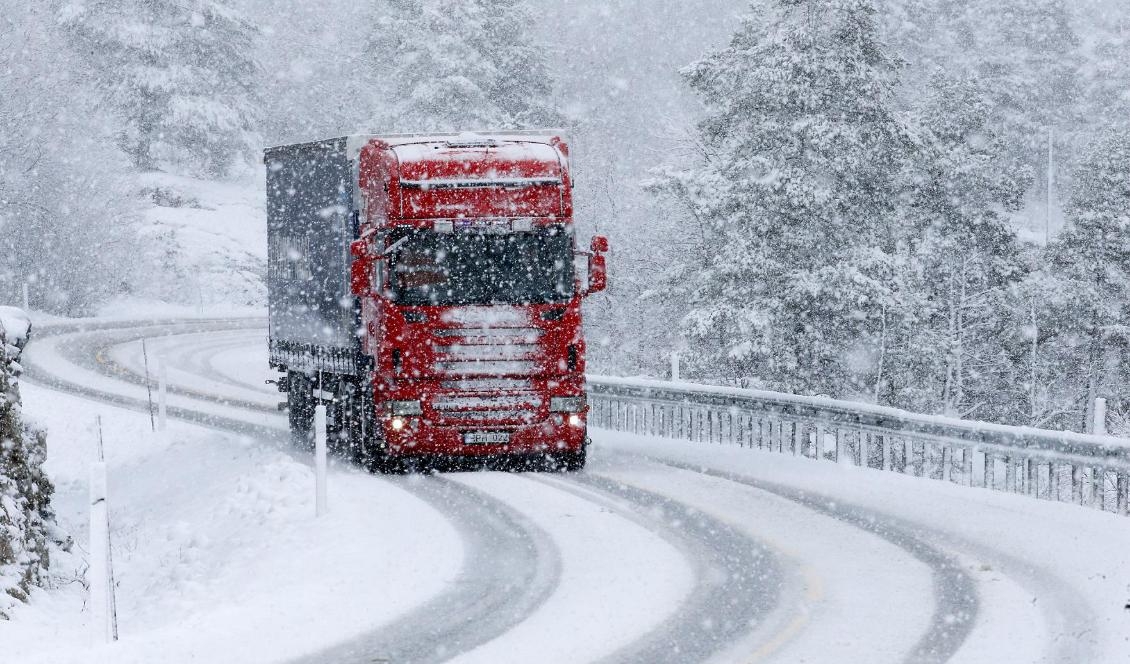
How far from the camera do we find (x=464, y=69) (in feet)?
157

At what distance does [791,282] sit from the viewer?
2611 centimetres

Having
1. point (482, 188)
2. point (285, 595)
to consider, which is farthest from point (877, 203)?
point (285, 595)

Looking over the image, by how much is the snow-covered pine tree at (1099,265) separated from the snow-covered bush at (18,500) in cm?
3110

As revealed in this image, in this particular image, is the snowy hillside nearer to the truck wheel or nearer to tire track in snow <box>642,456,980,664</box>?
the truck wheel

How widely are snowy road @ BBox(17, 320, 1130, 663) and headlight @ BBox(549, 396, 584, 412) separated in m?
0.81

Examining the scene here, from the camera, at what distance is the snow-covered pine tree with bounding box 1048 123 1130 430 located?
39.3 meters

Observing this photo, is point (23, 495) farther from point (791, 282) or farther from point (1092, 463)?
point (791, 282)

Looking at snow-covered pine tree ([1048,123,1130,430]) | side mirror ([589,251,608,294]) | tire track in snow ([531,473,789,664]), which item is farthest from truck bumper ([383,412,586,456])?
snow-covered pine tree ([1048,123,1130,430])

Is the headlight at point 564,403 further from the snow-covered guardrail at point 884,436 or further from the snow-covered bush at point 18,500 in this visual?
the snow-covered bush at point 18,500

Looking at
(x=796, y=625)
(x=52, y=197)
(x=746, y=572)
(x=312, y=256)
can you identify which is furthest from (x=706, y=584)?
(x=52, y=197)

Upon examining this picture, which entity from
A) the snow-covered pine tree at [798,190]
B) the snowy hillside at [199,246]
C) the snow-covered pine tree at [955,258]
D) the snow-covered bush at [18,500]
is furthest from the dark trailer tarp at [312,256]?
the snowy hillside at [199,246]

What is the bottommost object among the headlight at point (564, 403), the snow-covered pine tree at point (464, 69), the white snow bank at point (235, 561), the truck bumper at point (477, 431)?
the white snow bank at point (235, 561)

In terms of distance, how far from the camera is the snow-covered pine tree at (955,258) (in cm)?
3625

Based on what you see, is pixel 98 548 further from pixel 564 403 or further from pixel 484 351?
pixel 564 403
